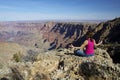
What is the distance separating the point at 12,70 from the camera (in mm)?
9469

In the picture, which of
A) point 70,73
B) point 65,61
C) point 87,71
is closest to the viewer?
point 87,71

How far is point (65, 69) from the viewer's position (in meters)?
9.90

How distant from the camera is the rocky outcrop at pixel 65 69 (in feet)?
27.1

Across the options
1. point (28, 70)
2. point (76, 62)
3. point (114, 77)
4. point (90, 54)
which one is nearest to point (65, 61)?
point (76, 62)

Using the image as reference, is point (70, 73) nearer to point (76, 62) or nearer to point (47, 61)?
point (76, 62)

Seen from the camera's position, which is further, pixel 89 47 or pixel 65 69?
pixel 89 47

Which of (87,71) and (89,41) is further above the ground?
(89,41)

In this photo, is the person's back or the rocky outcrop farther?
the person's back

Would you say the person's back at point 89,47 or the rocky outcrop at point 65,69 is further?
the person's back at point 89,47

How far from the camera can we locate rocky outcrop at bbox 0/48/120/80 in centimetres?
827

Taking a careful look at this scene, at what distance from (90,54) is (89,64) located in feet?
6.44

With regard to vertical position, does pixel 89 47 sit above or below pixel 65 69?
above

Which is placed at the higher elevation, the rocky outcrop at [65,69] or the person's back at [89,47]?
the person's back at [89,47]

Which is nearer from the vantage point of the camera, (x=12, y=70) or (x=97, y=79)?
(x=97, y=79)
